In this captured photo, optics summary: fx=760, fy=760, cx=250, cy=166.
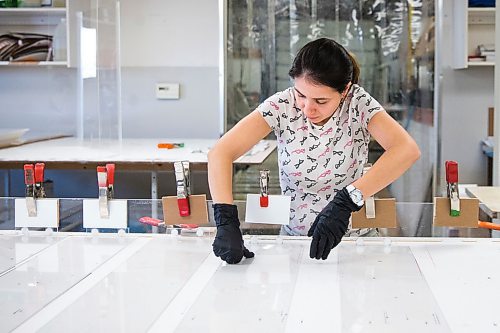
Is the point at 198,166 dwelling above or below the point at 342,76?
below

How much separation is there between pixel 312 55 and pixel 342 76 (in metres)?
0.09

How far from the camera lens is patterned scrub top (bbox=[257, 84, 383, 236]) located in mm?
1858

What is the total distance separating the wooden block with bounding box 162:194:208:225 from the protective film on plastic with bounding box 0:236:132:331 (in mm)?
118

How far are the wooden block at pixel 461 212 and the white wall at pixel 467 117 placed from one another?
290cm

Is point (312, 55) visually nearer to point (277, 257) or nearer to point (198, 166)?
point (277, 257)

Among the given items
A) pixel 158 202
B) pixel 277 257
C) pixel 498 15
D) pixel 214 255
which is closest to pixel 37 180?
pixel 158 202

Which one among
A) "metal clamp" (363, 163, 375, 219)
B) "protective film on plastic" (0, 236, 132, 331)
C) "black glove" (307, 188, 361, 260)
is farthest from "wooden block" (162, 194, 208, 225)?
"metal clamp" (363, 163, 375, 219)

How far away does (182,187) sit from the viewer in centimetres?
167

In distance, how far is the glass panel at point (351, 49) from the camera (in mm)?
3719

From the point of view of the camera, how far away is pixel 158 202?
1810 millimetres

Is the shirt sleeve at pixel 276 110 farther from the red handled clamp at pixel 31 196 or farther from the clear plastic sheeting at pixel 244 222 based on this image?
the red handled clamp at pixel 31 196

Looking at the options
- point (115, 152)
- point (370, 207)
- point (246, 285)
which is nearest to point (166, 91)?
point (115, 152)

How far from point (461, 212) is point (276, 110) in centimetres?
50

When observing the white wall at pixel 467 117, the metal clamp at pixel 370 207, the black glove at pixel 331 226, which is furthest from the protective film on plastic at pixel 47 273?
the white wall at pixel 467 117
